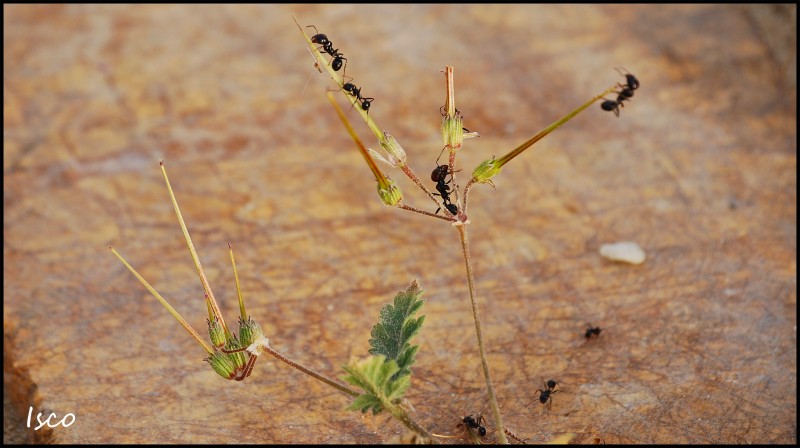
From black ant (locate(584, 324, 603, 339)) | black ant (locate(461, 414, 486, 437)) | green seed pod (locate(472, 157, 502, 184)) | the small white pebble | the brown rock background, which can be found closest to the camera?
green seed pod (locate(472, 157, 502, 184))

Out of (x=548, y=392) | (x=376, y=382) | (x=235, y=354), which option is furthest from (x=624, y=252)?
(x=235, y=354)

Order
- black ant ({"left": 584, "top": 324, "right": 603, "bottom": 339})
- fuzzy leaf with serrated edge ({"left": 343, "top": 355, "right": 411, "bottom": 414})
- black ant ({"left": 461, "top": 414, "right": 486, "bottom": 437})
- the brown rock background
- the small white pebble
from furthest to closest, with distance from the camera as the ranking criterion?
1. the small white pebble
2. black ant ({"left": 584, "top": 324, "right": 603, "bottom": 339})
3. the brown rock background
4. black ant ({"left": 461, "top": 414, "right": 486, "bottom": 437})
5. fuzzy leaf with serrated edge ({"left": 343, "top": 355, "right": 411, "bottom": 414})

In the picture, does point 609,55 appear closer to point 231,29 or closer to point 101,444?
point 231,29

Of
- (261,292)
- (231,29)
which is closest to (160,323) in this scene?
(261,292)

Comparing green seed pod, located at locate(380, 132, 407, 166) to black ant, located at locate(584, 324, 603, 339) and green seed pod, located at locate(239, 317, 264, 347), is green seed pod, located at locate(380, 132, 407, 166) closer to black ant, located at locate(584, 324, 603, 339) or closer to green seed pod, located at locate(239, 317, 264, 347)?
green seed pod, located at locate(239, 317, 264, 347)

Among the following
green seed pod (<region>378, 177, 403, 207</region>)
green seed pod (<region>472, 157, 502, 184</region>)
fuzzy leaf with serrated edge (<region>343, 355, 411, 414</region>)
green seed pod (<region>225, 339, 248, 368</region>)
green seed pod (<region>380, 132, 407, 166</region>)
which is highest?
green seed pod (<region>380, 132, 407, 166</region>)

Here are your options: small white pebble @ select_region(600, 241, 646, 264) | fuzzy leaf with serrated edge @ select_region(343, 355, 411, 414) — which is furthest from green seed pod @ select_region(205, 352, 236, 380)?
small white pebble @ select_region(600, 241, 646, 264)
